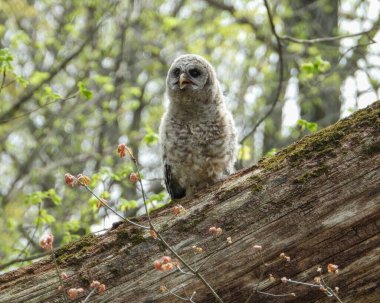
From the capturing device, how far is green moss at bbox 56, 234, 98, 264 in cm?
376

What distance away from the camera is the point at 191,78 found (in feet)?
19.0

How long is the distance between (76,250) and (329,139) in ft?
6.21

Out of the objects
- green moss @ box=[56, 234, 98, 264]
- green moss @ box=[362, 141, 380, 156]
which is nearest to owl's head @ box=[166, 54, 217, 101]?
green moss @ box=[56, 234, 98, 264]

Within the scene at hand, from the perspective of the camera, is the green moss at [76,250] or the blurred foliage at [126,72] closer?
the green moss at [76,250]

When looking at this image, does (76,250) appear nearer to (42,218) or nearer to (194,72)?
(42,218)

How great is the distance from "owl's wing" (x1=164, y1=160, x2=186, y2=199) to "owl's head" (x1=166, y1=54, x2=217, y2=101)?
2.55 ft

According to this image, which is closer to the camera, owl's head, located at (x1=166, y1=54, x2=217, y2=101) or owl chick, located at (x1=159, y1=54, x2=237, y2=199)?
owl chick, located at (x1=159, y1=54, x2=237, y2=199)

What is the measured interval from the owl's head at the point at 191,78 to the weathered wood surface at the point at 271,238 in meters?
1.90

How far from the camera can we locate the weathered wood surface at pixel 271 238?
3420 mm

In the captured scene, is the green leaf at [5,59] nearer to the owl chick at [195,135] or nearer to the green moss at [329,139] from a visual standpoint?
the owl chick at [195,135]

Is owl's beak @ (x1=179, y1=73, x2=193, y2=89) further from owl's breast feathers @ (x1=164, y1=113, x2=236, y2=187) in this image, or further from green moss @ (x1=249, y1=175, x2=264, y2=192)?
green moss @ (x1=249, y1=175, x2=264, y2=192)

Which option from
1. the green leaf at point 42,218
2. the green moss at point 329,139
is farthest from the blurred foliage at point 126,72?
the green moss at point 329,139

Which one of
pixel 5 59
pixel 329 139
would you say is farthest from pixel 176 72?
pixel 329 139

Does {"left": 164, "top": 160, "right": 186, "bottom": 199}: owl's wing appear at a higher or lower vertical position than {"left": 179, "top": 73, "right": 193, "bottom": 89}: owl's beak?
lower
